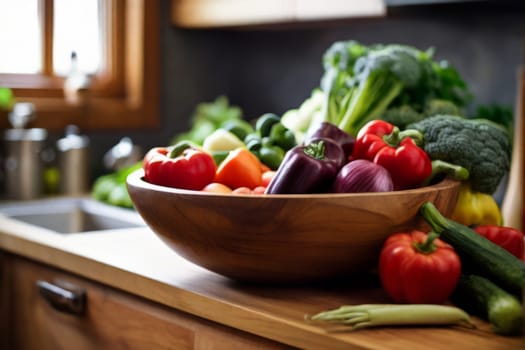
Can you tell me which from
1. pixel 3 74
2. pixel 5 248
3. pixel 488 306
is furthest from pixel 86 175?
pixel 488 306

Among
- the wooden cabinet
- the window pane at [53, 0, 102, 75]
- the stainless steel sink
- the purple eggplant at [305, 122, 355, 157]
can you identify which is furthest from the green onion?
the window pane at [53, 0, 102, 75]

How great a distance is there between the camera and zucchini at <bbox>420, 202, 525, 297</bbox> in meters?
1.09

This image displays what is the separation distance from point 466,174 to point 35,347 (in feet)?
3.01

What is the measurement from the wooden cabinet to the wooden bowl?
0.34 feet

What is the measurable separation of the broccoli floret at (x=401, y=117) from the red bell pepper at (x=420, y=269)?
1.81 feet

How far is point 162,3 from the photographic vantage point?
272 cm

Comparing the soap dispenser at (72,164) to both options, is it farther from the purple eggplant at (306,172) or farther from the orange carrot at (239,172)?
the purple eggplant at (306,172)

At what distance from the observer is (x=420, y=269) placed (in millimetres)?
1030

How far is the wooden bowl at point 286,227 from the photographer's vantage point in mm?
1074

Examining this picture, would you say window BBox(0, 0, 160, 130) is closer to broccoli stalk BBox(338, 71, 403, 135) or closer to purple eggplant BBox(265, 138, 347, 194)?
broccoli stalk BBox(338, 71, 403, 135)

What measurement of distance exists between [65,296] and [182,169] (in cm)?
38

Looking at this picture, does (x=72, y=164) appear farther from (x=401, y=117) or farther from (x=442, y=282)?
(x=442, y=282)

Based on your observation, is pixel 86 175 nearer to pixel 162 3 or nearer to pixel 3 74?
pixel 3 74

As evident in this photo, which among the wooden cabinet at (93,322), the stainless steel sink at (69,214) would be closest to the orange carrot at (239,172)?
the wooden cabinet at (93,322)
